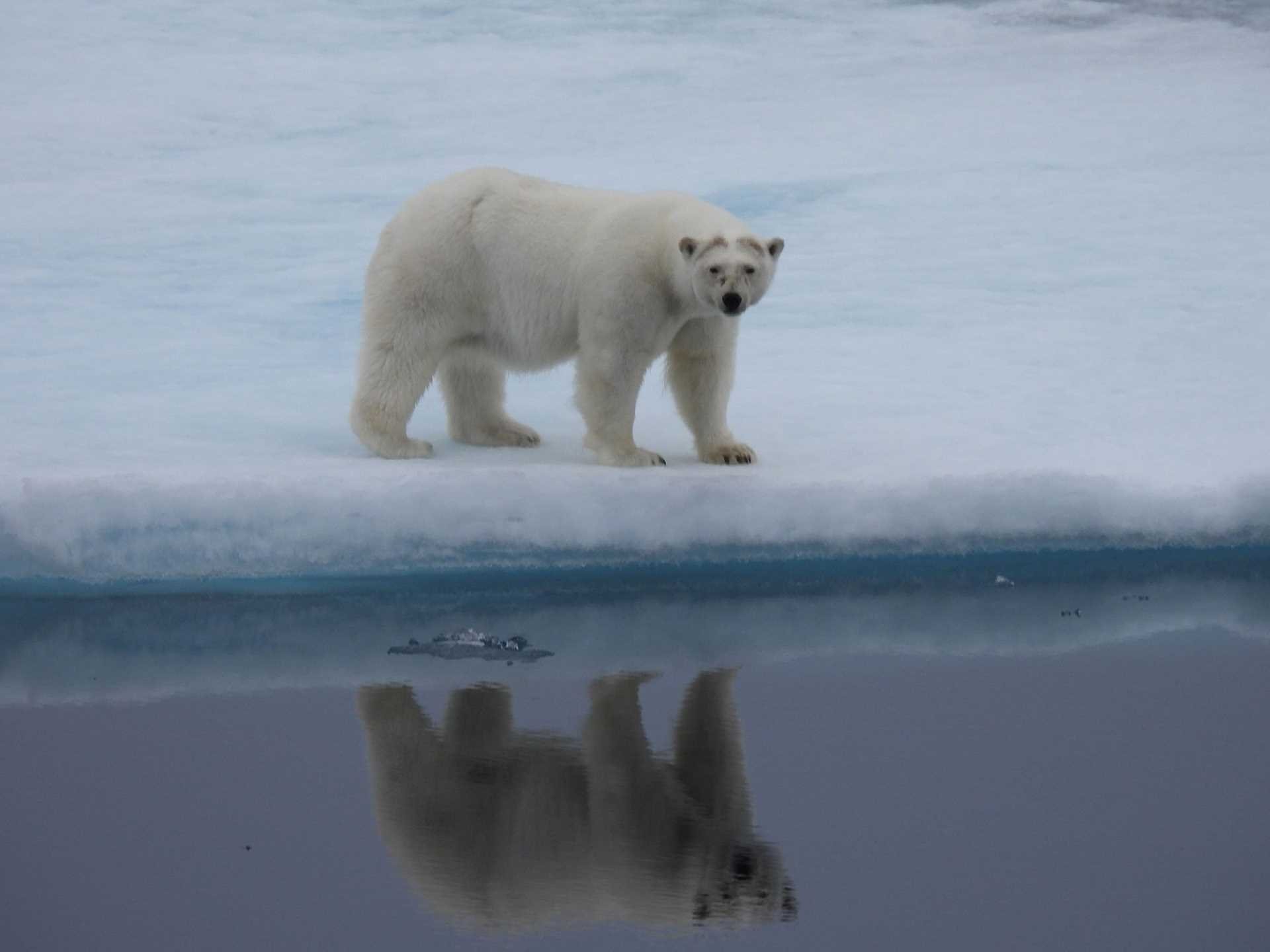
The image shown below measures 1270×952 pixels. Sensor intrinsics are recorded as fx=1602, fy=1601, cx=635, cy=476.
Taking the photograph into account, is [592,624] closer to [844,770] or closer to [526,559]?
[526,559]

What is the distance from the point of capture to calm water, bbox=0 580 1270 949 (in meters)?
2.78

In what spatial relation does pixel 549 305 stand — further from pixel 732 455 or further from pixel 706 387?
pixel 732 455

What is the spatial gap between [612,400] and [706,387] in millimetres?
376

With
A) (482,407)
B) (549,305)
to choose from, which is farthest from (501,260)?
(482,407)

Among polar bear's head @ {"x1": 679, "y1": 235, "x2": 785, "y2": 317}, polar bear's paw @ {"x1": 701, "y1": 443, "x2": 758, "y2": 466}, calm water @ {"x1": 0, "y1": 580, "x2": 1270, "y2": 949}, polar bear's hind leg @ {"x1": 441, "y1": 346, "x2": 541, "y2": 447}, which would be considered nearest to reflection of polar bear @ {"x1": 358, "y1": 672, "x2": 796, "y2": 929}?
calm water @ {"x1": 0, "y1": 580, "x2": 1270, "y2": 949}

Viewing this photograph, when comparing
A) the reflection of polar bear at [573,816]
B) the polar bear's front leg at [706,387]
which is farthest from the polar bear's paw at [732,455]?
the reflection of polar bear at [573,816]

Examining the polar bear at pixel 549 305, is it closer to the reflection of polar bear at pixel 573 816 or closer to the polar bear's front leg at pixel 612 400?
the polar bear's front leg at pixel 612 400

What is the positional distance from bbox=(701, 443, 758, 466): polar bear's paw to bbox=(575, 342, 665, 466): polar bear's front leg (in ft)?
0.65

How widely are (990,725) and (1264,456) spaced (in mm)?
2405

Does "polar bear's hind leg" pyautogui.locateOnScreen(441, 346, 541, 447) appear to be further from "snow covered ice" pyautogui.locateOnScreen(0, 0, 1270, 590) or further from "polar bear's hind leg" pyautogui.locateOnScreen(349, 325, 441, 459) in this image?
"polar bear's hind leg" pyautogui.locateOnScreen(349, 325, 441, 459)

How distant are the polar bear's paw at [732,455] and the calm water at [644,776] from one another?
0.87 metres

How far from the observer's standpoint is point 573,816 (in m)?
3.17

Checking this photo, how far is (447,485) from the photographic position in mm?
5109

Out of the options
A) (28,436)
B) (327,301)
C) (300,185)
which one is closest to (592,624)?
(28,436)
